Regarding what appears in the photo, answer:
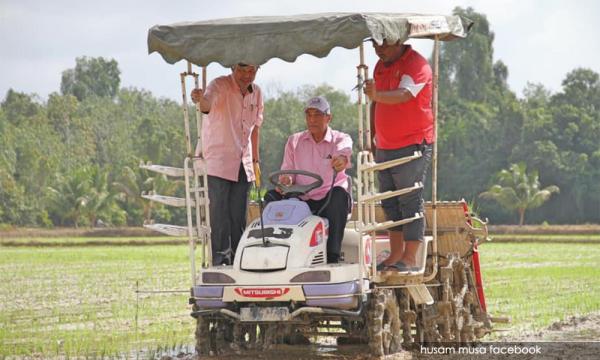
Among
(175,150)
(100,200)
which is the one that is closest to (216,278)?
(100,200)

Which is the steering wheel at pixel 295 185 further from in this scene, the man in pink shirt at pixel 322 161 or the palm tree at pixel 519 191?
the palm tree at pixel 519 191

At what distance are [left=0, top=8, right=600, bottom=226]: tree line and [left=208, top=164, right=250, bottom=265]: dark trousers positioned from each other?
37.5m

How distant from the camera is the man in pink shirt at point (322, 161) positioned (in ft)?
29.8

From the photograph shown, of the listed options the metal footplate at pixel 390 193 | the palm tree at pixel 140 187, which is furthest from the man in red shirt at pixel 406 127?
the palm tree at pixel 140 187

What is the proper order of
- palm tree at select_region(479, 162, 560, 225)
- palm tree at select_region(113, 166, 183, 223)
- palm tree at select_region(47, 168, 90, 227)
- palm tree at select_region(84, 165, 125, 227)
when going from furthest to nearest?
1. palm tree at select_region(479, 162, 560, 225)
2. palm tree at select_region(84, 165, 125, 227)
3. palm tree at select_region(47, 168, 90, 227)
4. palm tree at select_region(113, 166, 183, 223)

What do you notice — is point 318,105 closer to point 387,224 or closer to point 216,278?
point 387,224

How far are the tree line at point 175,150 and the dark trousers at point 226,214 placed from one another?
37.5 meters

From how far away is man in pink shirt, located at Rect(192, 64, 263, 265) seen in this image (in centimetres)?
930

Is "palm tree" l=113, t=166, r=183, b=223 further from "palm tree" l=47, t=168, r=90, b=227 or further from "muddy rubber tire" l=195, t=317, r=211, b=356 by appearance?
"muddy rubber tire" l=195, t=317, r=211, b=356

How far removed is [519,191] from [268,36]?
58126 mm

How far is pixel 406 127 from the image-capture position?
30.8ft

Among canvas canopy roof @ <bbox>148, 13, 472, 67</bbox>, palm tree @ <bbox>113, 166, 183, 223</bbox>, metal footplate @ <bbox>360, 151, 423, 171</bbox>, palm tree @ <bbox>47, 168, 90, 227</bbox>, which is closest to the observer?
canvas canopy roof @ <bbox>148, 13, 472, 67</bbox>

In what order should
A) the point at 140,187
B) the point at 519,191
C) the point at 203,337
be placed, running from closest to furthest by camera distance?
1. the point at 203,337
2. the point at 140,187
3. the point at 519,191

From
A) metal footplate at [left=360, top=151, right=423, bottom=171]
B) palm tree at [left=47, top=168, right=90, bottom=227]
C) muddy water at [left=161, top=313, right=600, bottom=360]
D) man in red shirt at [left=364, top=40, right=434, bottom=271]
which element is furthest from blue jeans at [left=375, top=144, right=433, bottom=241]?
palm tree at [left=47, top=168, right=90, bottom=227]
